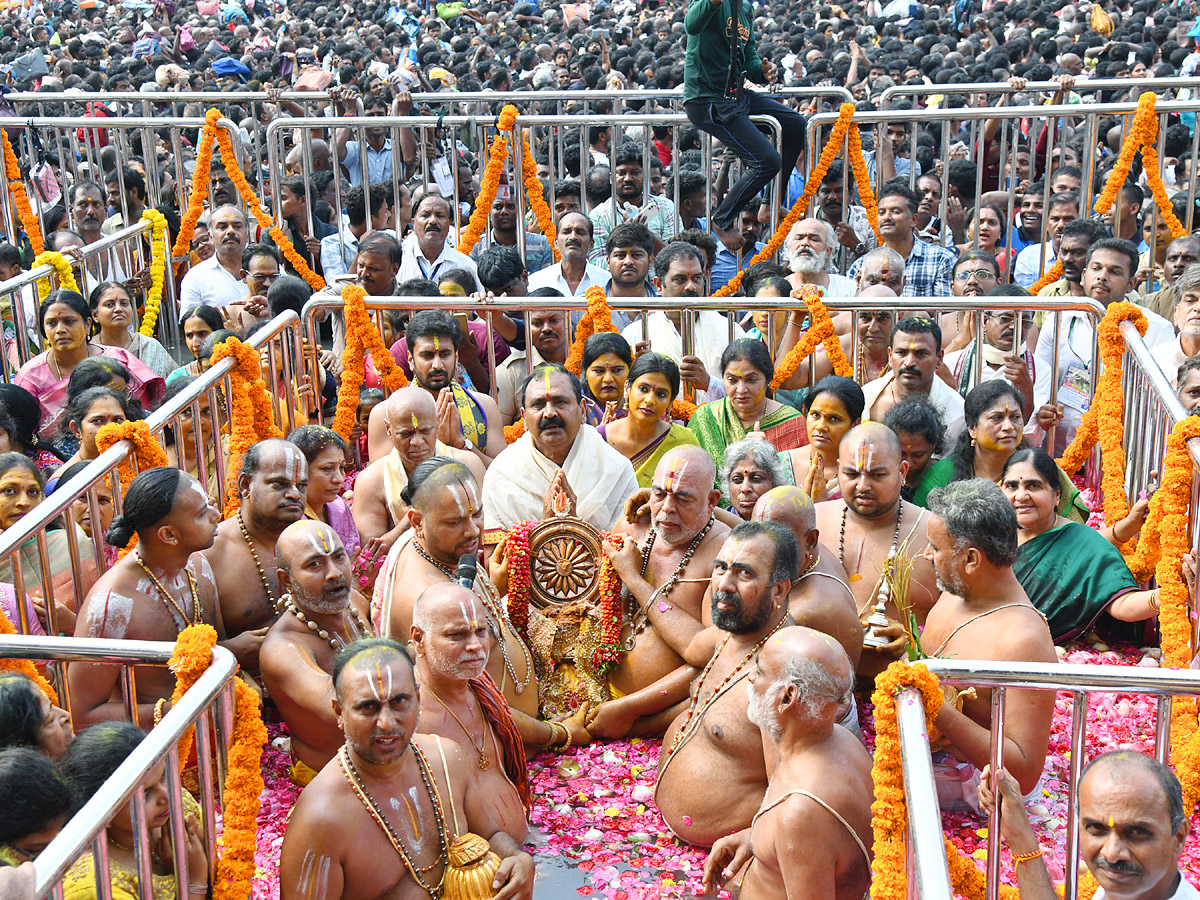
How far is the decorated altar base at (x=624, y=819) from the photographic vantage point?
4.40 meters

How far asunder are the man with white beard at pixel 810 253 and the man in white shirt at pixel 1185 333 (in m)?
1.87

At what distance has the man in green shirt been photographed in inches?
343

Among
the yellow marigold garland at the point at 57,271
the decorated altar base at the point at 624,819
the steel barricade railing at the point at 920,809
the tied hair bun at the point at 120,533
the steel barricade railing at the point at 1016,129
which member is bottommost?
the decorated altar base at the point at 624,819

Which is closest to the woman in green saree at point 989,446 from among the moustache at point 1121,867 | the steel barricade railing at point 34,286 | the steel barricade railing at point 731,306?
the steel barricade railing at point 731,306

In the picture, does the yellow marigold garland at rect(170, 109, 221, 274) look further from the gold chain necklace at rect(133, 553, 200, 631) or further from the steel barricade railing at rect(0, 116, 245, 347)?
the gold chain necklace at rect(133, 553, 200, 631)

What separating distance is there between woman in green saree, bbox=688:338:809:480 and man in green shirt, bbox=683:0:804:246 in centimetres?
275

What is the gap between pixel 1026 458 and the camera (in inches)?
217

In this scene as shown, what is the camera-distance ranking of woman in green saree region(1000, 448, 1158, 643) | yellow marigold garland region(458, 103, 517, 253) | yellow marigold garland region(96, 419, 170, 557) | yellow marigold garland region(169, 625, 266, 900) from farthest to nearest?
yellow marigold garland region(458, 103, 517, 253)
woman in green saree region(1000, 448, 1158, 643)
yellow marigold garland region(96, 419, 170, 557)
yellow marigold garland region(169, 625, 266, 900)

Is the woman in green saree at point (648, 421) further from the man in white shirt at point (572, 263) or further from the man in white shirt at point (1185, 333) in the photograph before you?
the man in white shirt at point (1185, 333)

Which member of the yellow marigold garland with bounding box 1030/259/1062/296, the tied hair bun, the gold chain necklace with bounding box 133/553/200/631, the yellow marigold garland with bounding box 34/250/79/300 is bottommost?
the gold chain necklace with bounding box 133/553/200/631

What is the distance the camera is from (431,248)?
8.55 meters

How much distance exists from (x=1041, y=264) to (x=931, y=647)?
15.2 feet

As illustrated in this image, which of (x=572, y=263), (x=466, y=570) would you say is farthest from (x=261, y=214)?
(x=466, y=570)

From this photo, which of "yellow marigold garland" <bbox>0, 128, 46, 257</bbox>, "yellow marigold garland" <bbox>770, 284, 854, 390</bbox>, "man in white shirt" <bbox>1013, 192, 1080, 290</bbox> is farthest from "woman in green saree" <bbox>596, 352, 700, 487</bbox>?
"yellow marigold garland" <bbox>0, 128, 46, 257</bbox>
